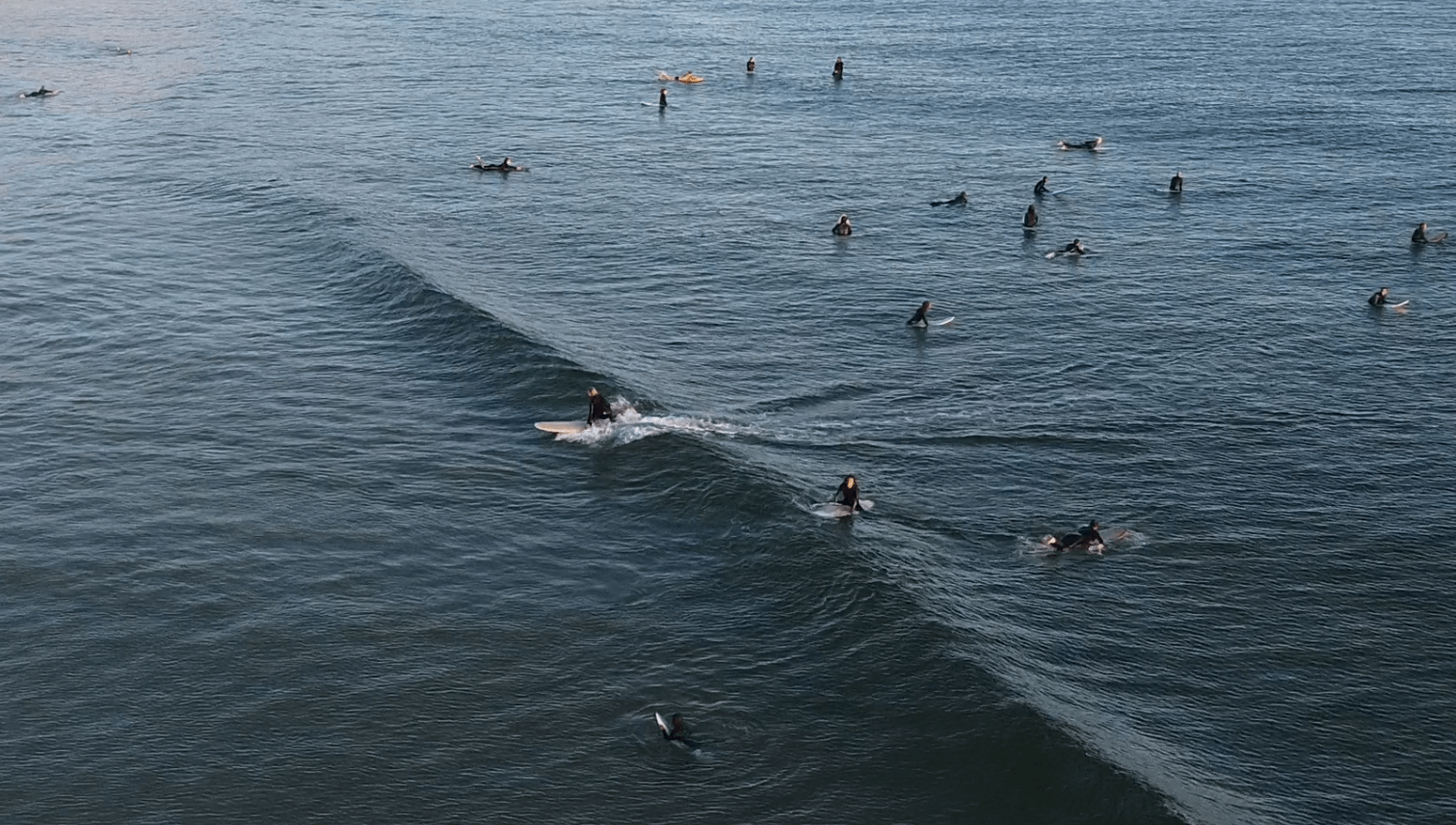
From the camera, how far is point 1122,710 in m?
34.9

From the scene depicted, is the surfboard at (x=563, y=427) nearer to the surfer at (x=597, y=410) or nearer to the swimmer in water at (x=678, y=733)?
the surfer at (x=597, y=410)

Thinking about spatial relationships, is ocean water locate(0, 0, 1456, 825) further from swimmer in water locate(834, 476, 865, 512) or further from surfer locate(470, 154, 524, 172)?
surfer locate(470, 154, 524, 172)

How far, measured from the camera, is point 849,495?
42.6 meters

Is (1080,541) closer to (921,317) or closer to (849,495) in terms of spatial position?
(849,495)

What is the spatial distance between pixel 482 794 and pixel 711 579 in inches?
414

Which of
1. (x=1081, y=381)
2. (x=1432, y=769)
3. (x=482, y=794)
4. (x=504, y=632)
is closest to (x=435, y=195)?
(x=1081, y=381)

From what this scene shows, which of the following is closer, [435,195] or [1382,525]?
[1382,525]

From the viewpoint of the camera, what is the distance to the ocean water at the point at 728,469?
3322cm

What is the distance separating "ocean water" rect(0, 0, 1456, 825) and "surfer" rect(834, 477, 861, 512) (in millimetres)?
565

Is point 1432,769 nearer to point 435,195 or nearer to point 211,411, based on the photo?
point 211,411

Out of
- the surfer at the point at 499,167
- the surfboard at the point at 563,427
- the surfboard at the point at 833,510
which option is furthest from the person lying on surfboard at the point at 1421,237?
the surfer at the point at 499,167

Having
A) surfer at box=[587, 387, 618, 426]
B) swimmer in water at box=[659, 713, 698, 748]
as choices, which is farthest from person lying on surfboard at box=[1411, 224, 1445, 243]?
swimmer in water at box=[659, 713, 698, 748]

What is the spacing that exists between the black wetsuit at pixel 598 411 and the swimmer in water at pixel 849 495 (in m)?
9.56

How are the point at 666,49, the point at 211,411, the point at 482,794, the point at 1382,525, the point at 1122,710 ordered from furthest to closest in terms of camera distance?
the point at 666,49 → the point at 211,411 → the point at 1382,525 → the point at 1122,710 → the point at 482,794
